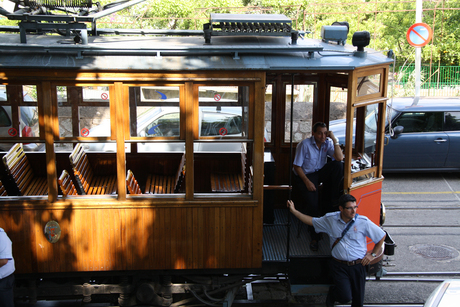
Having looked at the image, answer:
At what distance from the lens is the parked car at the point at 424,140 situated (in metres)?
11.1

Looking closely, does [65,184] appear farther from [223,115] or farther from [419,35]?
[419,35]

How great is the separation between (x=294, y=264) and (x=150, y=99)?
2.46m

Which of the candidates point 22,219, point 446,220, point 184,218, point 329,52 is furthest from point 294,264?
point 446,220

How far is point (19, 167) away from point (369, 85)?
4.52 m

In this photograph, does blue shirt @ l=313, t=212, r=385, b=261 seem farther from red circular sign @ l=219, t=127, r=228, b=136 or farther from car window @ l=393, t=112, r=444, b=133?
car window @ l=393, t=112, r=444, b=133

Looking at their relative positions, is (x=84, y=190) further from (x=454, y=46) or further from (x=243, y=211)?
(x=454, y=46)

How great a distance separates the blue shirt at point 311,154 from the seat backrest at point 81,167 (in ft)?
8.92

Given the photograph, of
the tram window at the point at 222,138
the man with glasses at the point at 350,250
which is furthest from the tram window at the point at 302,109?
the man with glasses at the point at 350,250

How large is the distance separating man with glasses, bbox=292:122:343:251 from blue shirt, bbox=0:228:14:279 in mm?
3313

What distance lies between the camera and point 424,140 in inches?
438

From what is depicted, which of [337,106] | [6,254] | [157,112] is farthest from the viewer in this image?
[337,106]

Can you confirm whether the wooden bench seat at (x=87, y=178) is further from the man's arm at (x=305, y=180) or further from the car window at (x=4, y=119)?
the man's arm at (x=305, y=180)

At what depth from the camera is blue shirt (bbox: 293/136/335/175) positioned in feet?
19.6

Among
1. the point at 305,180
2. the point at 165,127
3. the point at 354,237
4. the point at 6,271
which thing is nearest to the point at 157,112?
the point at 165,127
